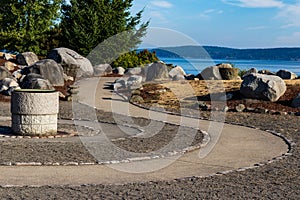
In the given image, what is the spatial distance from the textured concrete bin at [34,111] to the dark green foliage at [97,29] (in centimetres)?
2685

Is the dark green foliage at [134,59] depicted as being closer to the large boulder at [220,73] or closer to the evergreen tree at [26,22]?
the evergreen tree at [26,22]

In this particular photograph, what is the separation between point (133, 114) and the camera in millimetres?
18719

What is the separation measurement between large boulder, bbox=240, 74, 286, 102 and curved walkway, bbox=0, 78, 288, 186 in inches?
227

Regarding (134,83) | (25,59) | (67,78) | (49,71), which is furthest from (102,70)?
(134,83)

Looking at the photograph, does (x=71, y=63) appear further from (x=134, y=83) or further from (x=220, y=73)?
(x=220, y=73)

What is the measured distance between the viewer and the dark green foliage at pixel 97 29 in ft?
132

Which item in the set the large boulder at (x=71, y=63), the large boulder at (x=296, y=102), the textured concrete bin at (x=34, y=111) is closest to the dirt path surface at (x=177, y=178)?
the textured concrete bin at (x=34, y=111)

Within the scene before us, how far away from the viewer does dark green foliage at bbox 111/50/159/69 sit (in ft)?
129

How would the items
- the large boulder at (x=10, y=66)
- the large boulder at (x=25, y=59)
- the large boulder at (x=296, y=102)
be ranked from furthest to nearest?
the large boulder at (x=25, y=59), the large boulder at (x=10, y=66), the large boulder at (x=296, y=102)

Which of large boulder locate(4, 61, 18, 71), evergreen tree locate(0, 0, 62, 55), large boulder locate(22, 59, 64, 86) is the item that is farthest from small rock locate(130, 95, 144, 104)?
evergreen tree locate(0, 0, 62, 55)

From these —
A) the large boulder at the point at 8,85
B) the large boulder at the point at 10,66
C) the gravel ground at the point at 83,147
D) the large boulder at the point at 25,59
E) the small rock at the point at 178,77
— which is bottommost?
the gravel ground at the point at 83,147

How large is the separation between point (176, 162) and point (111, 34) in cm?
3131

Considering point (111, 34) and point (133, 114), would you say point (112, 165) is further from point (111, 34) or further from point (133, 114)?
point (111, 34)

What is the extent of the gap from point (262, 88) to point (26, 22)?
2552cm
